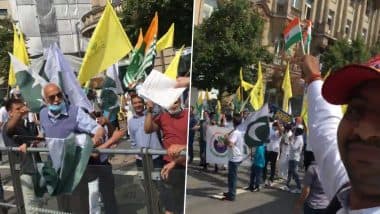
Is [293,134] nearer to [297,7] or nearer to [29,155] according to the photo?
[297,7]

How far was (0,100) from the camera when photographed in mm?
3074

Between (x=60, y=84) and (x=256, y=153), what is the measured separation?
1589 millimetres

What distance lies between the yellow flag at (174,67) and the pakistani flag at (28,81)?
1.03 metres

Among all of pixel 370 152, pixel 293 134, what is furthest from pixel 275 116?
pixel 370 152

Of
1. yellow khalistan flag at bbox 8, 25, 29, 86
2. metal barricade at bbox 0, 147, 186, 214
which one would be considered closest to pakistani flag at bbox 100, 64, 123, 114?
metal barricade at bbox 0, 147, 186, 214

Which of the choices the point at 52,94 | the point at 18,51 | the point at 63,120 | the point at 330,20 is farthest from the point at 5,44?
the point at 330,20

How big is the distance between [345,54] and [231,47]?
40 centimetres

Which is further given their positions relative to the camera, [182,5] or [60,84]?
[60,84]

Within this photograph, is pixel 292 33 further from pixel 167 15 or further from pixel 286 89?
pixel 167 15

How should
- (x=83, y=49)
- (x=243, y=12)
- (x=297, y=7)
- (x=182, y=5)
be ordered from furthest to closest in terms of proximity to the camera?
(x=83, y=49), (x=182, y=5), (x=243, y=12), (x=297, y=7)

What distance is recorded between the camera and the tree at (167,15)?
215cm

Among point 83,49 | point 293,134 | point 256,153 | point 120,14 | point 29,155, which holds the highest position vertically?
point 120,14

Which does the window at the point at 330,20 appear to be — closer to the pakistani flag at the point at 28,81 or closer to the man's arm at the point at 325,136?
the man's arm at the point at 325,136

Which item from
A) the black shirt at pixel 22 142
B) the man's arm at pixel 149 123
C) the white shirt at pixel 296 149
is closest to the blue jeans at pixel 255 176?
the white shirt at pixel 296 149
